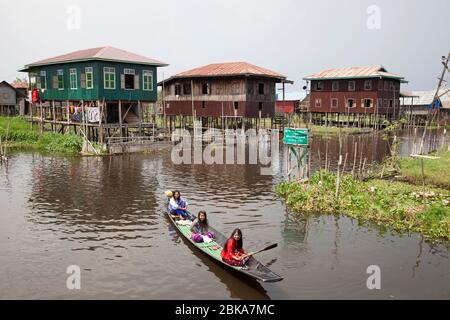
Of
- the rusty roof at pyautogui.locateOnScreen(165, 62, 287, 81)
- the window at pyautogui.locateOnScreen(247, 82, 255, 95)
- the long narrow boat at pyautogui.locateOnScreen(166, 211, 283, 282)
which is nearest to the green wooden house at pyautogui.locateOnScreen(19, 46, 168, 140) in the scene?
the rusty roof at pyautogui.locateOnScreen(165, 62, 287, 81)

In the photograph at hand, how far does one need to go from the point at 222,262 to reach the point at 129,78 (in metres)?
26.2

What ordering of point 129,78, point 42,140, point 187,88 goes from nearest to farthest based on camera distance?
point 129,78, point 42,140, point 187,88

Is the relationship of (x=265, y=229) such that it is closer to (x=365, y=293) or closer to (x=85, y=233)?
(x=365, y=293)

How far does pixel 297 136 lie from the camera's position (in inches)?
722

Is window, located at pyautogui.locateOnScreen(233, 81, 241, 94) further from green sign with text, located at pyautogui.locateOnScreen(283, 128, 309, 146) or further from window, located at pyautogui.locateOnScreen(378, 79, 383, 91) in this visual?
green sign with text, located at pyautogui.locateOnScreen(283, 128, 309, 146)

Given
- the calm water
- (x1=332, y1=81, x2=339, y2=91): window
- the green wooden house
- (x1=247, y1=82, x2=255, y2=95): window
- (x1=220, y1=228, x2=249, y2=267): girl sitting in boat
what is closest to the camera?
the calm water

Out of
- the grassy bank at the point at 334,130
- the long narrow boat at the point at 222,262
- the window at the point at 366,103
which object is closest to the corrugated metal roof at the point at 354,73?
the window at the point at 366,103

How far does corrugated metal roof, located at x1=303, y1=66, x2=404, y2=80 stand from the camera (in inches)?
1924

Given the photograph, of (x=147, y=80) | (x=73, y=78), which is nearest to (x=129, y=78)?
(x=147, y=80)

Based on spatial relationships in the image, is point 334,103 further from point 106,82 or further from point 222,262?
point 222,262

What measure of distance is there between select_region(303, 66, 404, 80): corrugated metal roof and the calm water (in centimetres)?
3276

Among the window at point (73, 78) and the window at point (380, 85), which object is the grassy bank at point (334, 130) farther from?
the window at point (73, 78)

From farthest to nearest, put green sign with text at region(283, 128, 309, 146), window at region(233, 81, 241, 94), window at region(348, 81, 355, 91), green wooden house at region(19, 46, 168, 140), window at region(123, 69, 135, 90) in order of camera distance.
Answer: window at region(348, 81, 355, 91) < window at region(233, 81, 241, 94) < window at region(123, 69, 135, 90) < green wooden house at region(19, 46, 168, 140) < green sign with text at region(283, 128, 309, 146)
